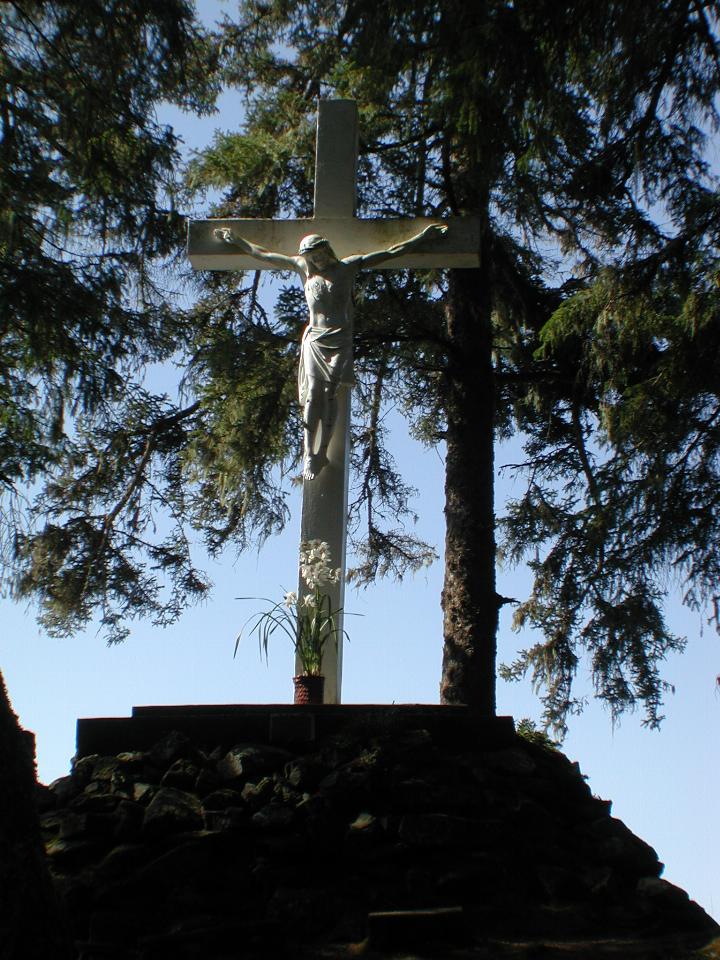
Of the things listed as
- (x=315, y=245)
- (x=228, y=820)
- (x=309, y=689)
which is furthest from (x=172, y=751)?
(x=315, y=245)

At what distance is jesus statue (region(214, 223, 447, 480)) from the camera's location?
6.95 m

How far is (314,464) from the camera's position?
6934mm

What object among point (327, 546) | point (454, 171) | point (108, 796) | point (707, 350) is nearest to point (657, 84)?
point (707, 350)

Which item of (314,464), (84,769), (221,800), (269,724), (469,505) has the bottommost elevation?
(221,800)

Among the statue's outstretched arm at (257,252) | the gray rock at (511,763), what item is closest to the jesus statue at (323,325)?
the statue's outstretched arm at (257,252)

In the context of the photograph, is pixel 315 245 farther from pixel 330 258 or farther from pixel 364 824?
pixel 364 824

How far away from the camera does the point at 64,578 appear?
9.26 m

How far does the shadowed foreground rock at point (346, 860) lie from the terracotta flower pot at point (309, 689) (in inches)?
17.6

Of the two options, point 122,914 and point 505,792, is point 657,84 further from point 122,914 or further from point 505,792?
point 122,914

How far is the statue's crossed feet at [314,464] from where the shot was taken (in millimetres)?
6926

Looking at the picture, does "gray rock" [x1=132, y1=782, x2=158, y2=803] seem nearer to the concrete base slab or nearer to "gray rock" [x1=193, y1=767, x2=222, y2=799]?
"gray rock" [x1=193, y1=767, x2=222, y2=799]

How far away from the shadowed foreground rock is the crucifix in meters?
1.29

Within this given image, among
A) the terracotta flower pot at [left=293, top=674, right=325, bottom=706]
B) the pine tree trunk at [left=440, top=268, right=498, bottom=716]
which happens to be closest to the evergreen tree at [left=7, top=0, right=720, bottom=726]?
the pine tree trunk at [left=440, top=268, right=498, bottom=716]

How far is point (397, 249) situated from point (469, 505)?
2.08m
